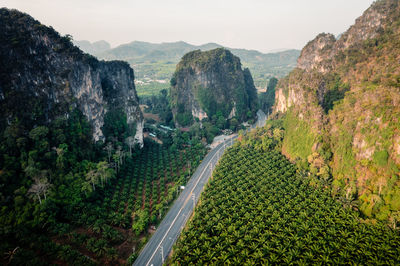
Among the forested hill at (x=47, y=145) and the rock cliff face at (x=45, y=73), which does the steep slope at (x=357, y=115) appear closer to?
the forested hill at (x=47, y=145)

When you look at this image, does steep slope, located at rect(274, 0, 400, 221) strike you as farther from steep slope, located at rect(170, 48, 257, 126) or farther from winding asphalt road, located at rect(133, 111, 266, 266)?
winding asphalt road, located at rect(133, 111, 266, 266)

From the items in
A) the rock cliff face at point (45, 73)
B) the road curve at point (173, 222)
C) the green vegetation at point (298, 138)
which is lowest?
the road curve at point (173, 222)

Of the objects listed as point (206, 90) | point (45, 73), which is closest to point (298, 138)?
point (206, 90)

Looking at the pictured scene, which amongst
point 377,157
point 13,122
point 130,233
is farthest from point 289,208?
point 13,122

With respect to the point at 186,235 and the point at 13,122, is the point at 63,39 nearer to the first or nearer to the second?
the point at 13,122

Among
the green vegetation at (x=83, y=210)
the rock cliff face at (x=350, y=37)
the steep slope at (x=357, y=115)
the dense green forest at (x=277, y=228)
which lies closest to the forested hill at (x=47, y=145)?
the green vegetation at (x=83, y=210)

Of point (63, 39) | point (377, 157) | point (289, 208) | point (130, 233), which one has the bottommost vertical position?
point (130, 233)
